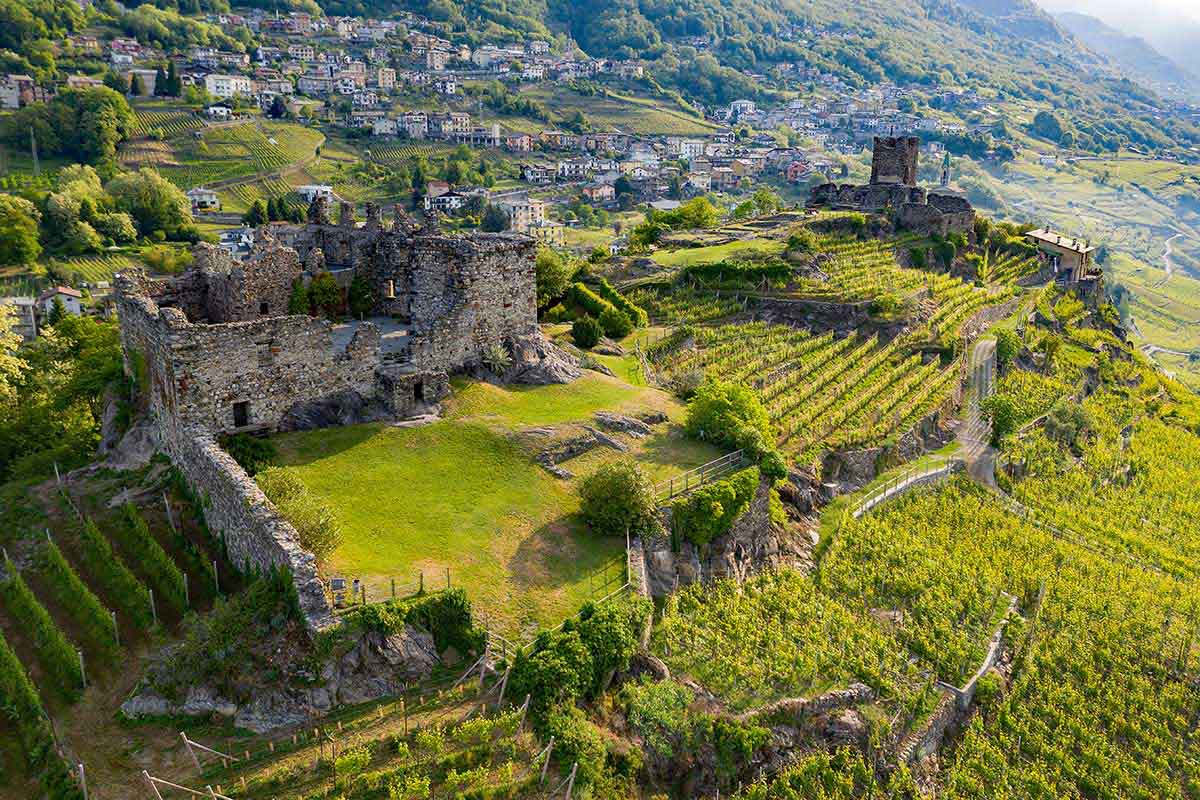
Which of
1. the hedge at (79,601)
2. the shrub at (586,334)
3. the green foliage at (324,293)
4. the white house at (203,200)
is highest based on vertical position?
the green foliage at (324,293)

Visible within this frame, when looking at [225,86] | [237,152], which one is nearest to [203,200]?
[237,152]

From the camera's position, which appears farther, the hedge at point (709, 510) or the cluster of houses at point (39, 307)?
the cluster of houses at point (39, 307)

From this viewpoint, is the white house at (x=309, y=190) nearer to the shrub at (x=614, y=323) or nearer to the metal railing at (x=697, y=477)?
the shrub at (x=614, y=323)

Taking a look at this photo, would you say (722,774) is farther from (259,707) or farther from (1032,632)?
(1032,632)

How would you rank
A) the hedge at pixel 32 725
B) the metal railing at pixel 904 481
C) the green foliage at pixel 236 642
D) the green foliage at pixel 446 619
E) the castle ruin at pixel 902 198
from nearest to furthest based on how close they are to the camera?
the hedge at pixel 32 725
the green foliage at pixel 236 642
the green foliage at pixel 446 619
the metal railing at pixel 904 481
the castle ruin at pixel 902 198

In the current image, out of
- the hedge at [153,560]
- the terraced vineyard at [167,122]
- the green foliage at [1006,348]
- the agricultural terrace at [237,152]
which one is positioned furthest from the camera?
the terraced vineyard at [167,122]

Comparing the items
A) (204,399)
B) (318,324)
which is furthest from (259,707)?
(318,324)

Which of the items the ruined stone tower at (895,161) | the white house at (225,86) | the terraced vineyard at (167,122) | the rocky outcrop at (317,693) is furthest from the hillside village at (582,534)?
the white house at (225,86)
